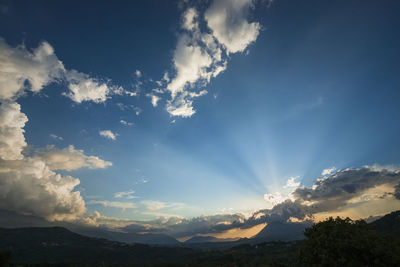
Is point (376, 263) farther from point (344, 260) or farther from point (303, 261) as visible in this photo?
point (303, 261)

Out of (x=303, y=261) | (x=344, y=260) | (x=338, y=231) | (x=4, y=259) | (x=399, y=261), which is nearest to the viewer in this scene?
(x=399, y=261)

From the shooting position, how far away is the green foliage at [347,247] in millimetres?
35125

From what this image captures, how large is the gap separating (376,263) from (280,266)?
28.1 m

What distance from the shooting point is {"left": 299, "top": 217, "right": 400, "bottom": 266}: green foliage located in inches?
1383

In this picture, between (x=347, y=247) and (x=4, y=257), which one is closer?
(x=347, y=247)

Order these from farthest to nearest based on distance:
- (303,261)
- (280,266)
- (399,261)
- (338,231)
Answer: (280,266) → (303,261) → (338,231) → (399,261)

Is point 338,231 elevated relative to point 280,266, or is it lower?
elevated

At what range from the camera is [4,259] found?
108 m

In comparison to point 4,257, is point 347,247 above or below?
above

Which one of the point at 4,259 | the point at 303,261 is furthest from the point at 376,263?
the point at 4,259

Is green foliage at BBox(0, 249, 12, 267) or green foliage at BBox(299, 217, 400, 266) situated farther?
green foliage at BBox(0, 249, 12, 267)

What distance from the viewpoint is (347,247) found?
38469 millimetres

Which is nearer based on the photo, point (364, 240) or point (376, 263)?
point (376, 263)

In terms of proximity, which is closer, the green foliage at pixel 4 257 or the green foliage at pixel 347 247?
the green foliage at pixel 347 247
